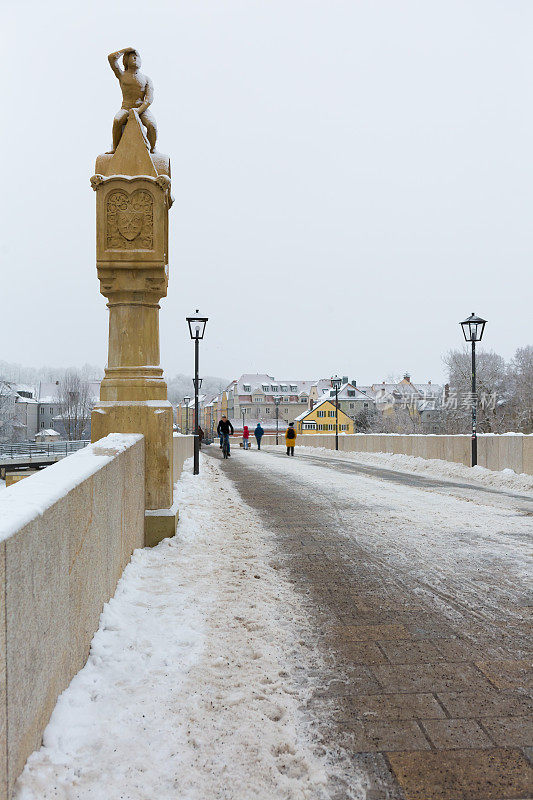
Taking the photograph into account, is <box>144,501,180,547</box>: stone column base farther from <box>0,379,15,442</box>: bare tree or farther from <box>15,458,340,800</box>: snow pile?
<box>0,379,15,442</box>: bare tree

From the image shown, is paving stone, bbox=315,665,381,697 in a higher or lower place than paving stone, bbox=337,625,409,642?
lower

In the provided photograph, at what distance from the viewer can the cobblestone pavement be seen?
221 centimetres

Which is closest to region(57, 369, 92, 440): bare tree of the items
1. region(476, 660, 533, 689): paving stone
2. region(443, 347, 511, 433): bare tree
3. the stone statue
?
region(443, 347, 511, 433): bare tree

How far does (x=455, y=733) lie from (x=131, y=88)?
625 centimetres

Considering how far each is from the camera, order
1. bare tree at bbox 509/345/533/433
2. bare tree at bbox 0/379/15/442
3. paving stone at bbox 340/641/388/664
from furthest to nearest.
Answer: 1. bare tree at bbox 0/379/15/442
2. bare tree at bbox 509/345/533/433
3. paving stone at bbox 340/641/388/664

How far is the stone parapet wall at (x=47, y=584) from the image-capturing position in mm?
1748

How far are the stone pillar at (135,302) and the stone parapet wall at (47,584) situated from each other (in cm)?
206

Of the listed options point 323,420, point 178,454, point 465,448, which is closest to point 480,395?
point 323,420

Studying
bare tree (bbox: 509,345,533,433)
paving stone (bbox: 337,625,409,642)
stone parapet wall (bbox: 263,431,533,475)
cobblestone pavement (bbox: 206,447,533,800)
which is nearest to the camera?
cobblestone pavement (bbox: 206,447,533,800)

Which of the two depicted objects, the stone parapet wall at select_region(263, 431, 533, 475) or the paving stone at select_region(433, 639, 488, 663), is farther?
the stone parapet wall at select_region(263, 431, 533, 475)

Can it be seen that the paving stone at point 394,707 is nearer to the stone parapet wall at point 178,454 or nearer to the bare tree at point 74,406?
the stone parapet wall at point 178,454

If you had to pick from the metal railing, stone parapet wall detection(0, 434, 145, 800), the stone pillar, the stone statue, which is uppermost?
the stone statue

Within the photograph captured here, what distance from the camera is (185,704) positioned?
2648 mm

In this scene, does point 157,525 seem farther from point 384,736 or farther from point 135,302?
point 384,736
